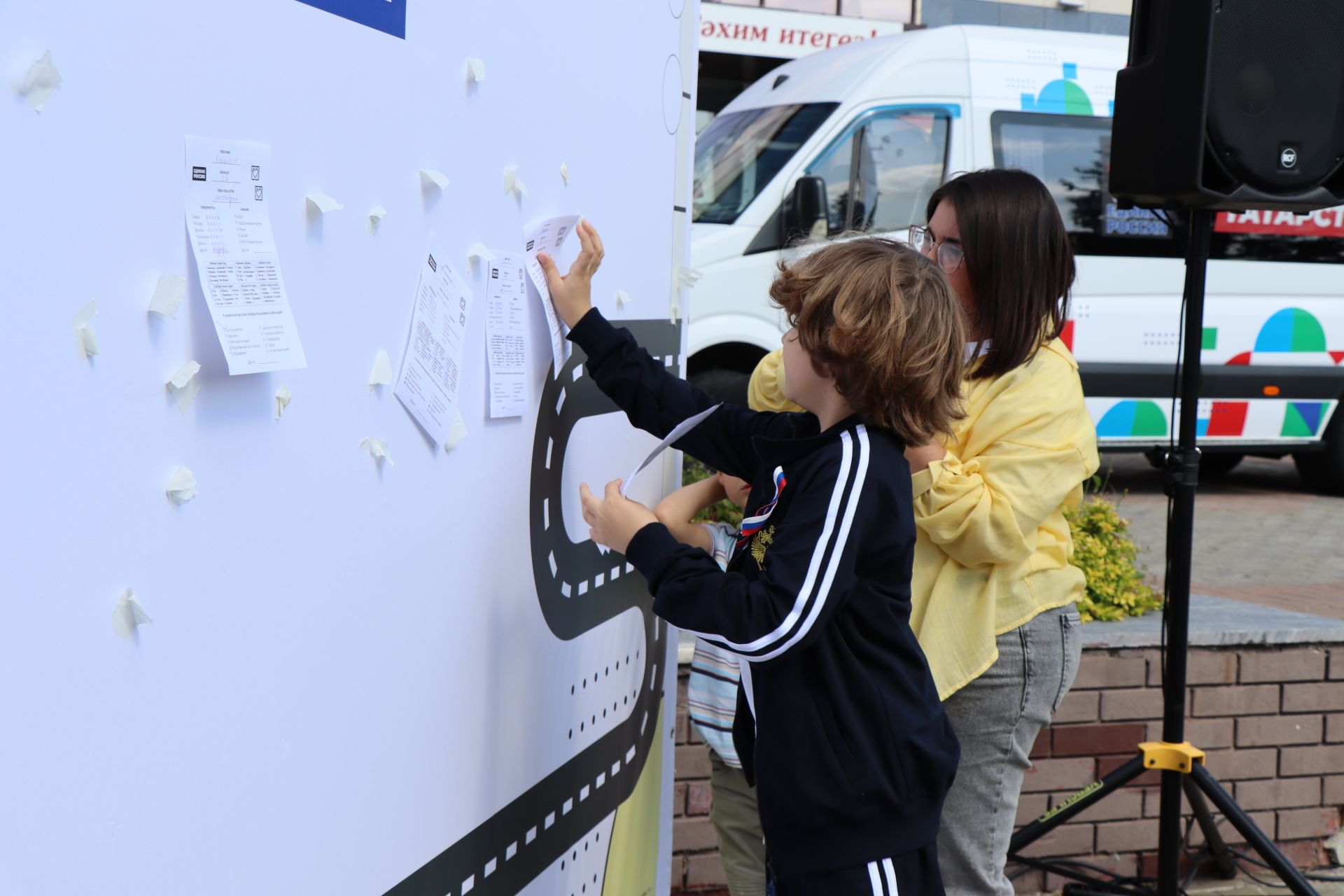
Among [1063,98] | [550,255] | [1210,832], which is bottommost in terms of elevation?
[1210,832]

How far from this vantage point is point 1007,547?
6.48 feet

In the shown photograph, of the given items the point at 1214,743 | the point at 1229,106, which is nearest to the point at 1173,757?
the point at 1214,743

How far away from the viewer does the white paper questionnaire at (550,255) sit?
4.82 ft

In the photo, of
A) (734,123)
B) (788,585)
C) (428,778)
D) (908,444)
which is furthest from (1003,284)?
(734,123)

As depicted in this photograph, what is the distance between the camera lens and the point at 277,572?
1.02 metres

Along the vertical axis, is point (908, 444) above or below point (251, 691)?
above

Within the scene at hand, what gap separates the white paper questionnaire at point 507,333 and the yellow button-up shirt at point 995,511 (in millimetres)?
721

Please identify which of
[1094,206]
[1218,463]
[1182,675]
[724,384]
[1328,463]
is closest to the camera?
[1182,675]

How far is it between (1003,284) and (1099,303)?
5.50 m

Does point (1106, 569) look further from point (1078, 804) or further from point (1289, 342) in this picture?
point (1289, 342)

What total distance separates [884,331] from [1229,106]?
163 cm

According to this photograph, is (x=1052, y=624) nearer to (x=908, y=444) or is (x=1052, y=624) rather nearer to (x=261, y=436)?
(x=908, y=444)

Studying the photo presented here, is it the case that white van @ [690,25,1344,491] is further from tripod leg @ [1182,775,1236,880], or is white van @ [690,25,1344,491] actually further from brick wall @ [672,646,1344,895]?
tripod leg @ [1182,775,1236,880]

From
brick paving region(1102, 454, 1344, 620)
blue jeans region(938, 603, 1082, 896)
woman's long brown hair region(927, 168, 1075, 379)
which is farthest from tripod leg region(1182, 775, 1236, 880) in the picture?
woman's long brown hair region(927, 168, 1075, 379)
